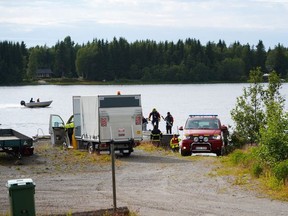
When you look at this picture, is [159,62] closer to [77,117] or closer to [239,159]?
[77,117]

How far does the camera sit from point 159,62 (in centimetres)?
17650

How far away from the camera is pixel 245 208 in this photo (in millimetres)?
13359

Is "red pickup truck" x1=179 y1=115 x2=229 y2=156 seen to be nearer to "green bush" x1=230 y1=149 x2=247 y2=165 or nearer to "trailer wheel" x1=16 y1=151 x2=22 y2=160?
"green bush" x1=230 y1=149 x2=247 y2=165

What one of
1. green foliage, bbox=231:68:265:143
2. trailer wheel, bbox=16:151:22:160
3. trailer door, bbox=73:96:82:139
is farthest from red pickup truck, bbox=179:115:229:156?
trailer wheel, bbox=16:151:22:160

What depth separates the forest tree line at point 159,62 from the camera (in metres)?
168

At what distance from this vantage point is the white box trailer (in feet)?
81.7

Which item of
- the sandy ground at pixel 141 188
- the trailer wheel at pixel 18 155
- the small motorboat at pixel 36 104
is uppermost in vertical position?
the small motorboat at pixel 36 104

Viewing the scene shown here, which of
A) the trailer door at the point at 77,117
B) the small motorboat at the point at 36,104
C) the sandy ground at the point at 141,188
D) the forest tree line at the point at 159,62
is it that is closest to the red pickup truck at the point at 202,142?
the sandy ground at the point at 141,188

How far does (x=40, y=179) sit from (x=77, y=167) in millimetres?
3011

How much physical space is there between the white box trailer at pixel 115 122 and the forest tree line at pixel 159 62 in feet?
456

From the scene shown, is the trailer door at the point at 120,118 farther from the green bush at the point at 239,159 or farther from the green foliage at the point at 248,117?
the green foliage at the point at 248,117

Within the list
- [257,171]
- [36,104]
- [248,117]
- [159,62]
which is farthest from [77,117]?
[159,62]

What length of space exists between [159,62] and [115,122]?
15213 centimetres

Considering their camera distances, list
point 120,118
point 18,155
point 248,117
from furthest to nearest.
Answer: point 248,117 < point 120,118 < point 18,155
